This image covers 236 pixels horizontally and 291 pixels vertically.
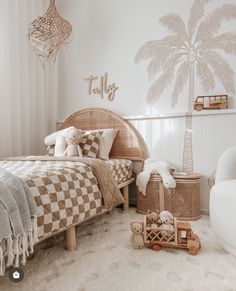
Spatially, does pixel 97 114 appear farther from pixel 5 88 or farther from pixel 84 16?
pixel 84 16

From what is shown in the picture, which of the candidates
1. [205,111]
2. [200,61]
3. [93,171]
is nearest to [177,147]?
[205,111]

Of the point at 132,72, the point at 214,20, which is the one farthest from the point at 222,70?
the point at 132,72

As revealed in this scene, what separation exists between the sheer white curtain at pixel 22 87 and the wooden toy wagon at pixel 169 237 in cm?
188

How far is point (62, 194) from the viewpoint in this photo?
64.2 inches

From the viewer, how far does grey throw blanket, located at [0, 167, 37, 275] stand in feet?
3.94

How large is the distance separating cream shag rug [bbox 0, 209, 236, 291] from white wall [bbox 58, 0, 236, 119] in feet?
4.79

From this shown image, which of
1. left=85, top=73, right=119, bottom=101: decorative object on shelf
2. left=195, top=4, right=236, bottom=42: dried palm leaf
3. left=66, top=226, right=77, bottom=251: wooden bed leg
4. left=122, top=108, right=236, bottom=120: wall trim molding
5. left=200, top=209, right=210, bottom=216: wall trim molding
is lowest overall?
left=200, top=209, right=210, bottom=216: wall trim molding

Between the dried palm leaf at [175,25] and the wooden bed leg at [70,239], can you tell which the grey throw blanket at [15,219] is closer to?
the wooden bed leg at [70,239]

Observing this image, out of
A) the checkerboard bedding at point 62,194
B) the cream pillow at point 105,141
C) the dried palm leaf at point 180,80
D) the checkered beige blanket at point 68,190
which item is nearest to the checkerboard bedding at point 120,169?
the cream pillow at point 105,141

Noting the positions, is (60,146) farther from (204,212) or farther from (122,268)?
(204,212)

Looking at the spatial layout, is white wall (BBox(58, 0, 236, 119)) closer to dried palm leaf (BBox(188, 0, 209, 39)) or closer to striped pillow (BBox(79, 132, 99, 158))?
dried palm leaf (BBox(188, 0, 209, 39))

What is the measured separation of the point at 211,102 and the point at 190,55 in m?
0.53

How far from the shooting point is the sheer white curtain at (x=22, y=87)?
2.83 meters

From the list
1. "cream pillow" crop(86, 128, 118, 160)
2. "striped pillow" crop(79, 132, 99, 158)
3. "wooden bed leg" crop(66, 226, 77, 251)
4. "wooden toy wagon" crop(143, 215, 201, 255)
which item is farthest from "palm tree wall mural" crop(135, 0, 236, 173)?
→ "wooden bed leg" crop(66, 226, 77, 251)
